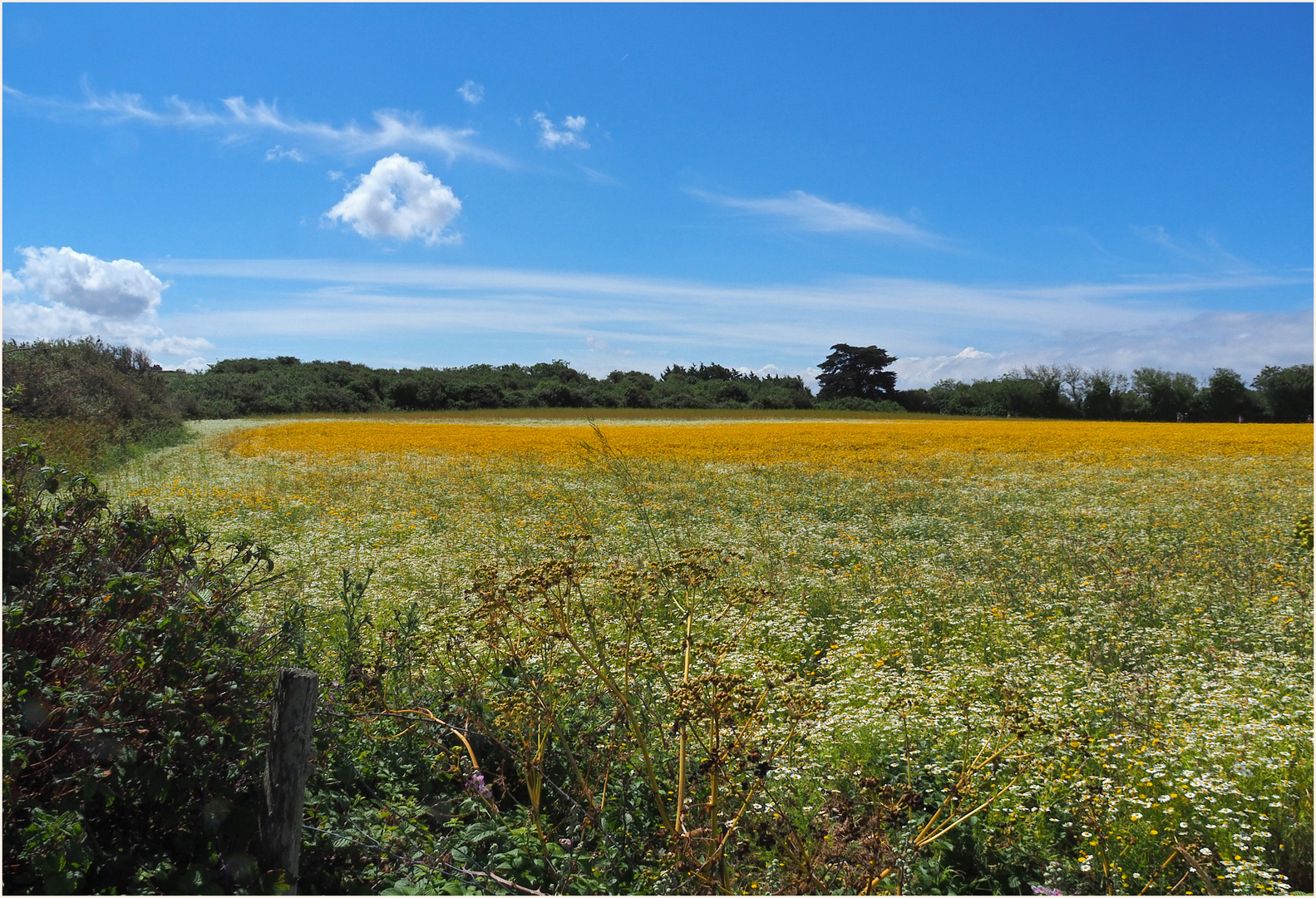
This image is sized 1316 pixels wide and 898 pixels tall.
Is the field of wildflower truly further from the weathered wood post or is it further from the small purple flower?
the weathered wood post

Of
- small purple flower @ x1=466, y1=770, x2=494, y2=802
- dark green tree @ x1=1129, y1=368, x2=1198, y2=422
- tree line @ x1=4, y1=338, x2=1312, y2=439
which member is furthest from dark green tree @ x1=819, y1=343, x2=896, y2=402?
small purple flower @ x1=466, y1=770, x2=494, y2=802

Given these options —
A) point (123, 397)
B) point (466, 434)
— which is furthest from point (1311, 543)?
point (123, 397)

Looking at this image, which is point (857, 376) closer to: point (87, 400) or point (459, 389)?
point (459, 389)

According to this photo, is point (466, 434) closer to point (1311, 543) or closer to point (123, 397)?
point (123, 397)

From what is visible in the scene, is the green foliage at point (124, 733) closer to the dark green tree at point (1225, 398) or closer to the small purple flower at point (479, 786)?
the small purple flower at point (479, 786)

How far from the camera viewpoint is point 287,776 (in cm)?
303

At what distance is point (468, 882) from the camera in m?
3.21

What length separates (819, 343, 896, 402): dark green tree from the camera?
201 feet

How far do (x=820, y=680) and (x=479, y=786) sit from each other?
329 centimetres

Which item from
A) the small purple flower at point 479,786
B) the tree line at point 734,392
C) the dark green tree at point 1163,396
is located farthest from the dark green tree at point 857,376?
the small purple flower at point 479,786

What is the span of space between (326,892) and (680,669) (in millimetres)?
2917

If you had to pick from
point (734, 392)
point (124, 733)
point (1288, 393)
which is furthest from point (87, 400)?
point (1288, 393)

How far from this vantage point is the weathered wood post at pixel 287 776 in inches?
119

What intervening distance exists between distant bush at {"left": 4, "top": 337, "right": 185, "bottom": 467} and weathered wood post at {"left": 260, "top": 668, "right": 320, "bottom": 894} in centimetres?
1315
